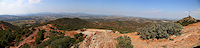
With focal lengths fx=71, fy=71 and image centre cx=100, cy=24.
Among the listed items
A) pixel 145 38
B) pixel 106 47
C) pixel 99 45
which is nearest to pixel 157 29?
pixel 145 38

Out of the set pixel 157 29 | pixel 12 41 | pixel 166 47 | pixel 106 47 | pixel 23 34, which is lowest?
pixel 12 41

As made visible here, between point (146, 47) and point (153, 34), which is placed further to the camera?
point (153, 34)

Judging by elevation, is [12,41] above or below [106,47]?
below

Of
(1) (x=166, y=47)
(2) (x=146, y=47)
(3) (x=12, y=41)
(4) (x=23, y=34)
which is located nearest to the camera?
(1) (x=166, y=47)

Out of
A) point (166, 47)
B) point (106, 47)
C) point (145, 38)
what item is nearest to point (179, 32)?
point (145, 38)

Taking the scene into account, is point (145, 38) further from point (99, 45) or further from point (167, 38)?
point (99, 45)

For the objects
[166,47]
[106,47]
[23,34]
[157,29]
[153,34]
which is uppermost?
[157,29]

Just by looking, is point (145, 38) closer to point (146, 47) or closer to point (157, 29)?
point (157, 29)

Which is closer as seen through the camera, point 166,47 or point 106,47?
point 166,47

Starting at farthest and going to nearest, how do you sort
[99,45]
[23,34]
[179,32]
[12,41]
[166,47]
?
[23,34]
[12,41]
[179,32]
[99,45]
[166,47]
